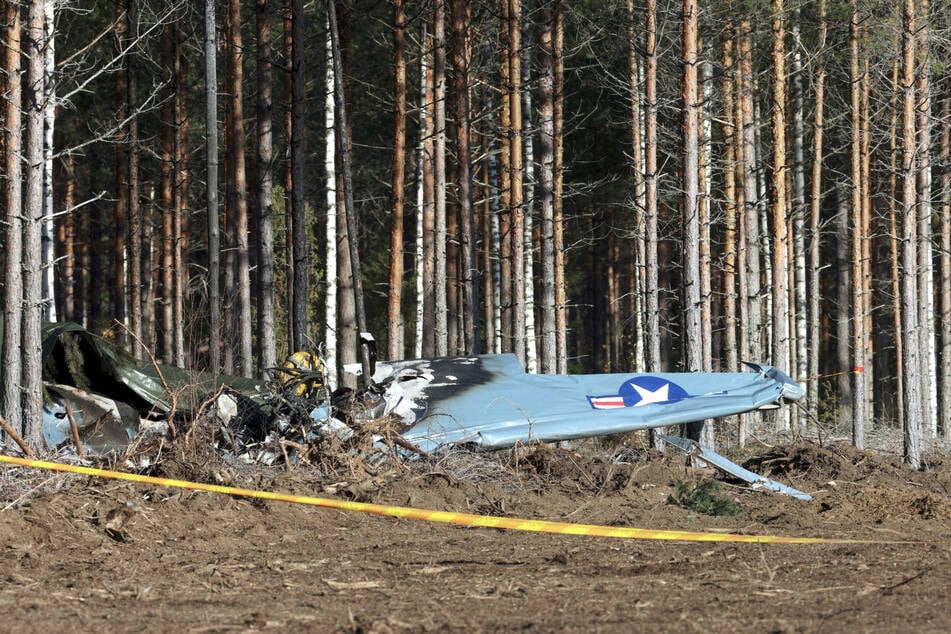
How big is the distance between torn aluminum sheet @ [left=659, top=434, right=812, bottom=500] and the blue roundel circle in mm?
483

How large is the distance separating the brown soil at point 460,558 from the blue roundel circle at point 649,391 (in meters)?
0.70

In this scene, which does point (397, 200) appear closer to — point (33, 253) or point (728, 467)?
point (728, 467)

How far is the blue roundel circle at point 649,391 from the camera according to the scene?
11.9m

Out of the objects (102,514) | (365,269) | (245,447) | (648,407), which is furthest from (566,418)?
(365,269)

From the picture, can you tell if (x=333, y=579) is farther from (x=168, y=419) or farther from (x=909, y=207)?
(x=909, y=207)

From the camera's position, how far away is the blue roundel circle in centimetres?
1192

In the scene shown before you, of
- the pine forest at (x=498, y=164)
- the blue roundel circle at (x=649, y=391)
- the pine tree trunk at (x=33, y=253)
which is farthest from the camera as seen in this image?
the pine forest at (x=498, y=164)

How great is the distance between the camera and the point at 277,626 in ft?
18.6

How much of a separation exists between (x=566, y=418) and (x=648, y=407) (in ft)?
3.01

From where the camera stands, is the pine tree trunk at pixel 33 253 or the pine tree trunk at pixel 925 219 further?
the pine tree trunk at pixel 925 219

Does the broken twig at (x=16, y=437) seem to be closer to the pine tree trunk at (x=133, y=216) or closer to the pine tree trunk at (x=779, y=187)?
the pine tree trunk at (x=133, y=216)

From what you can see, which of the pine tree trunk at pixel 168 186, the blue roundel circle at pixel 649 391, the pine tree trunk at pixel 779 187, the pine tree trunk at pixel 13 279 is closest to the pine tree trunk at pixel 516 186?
the pine tree trunk at pixel 779 187

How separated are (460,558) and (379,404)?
11.2ft

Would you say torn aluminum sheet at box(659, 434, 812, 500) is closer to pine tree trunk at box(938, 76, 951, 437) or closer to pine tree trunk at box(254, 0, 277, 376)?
pine tree trunk at box(254, 0, 277, 376)
